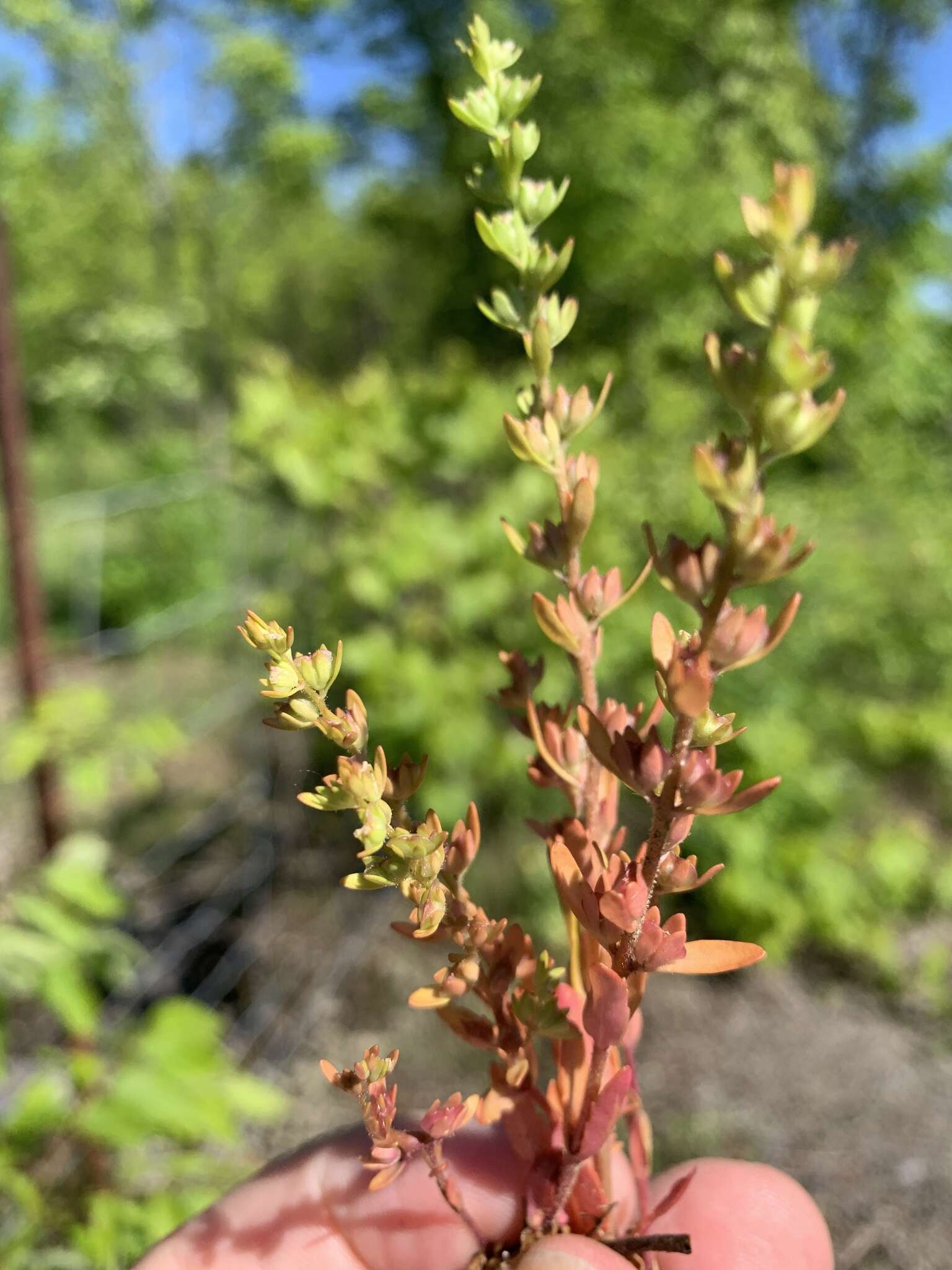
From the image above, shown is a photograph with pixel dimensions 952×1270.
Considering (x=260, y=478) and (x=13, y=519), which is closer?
(x=13, y=519)

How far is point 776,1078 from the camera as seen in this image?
7.88 feet

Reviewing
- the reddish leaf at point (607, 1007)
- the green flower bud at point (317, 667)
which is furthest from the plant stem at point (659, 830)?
the green flower bud at point (317, 667)

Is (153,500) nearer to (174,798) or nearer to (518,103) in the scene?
(174,798)

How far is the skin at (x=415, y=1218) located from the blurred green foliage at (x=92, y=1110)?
30 cm

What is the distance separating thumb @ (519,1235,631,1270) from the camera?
17.7 inches

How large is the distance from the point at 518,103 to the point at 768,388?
0.19 metres

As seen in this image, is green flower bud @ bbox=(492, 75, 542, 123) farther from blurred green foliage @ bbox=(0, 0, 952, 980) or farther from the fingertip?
the fingertip

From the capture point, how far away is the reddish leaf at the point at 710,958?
0.37 metres

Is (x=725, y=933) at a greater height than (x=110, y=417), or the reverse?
(x=725, y=933)

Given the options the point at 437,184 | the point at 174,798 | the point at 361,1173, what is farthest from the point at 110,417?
the point at 361,1173

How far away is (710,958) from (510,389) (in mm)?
2699

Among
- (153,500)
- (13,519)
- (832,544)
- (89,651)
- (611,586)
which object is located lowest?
(89,651)

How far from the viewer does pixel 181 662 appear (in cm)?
616

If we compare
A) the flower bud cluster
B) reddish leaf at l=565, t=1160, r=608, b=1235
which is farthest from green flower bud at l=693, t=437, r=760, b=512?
reddish leaf at l=565, t=1160, r=608, b=1235
